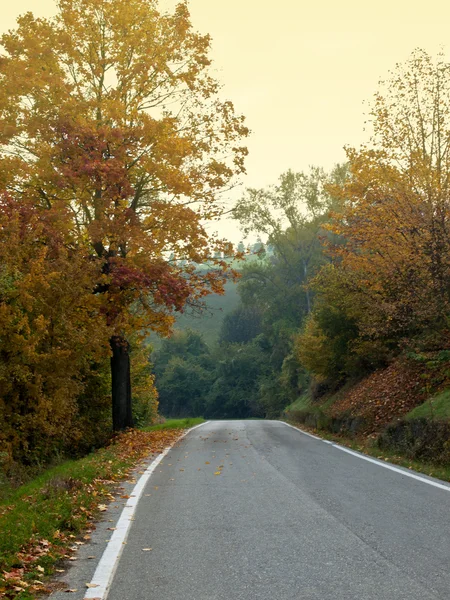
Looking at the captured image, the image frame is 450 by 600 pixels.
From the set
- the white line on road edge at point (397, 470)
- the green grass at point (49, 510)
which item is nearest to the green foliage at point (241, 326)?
the white line on road edge at point (397, 470)

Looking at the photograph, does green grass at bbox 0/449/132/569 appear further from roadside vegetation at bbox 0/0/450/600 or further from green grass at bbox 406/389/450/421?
green grass at bbox 406/389/450/421

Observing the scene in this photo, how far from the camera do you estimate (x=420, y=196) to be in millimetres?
17125

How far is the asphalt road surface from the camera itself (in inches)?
193

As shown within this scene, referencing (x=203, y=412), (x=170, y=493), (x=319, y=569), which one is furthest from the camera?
(x=203, y=412)

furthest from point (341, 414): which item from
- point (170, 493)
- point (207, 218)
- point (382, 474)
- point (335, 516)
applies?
point (335, 516)

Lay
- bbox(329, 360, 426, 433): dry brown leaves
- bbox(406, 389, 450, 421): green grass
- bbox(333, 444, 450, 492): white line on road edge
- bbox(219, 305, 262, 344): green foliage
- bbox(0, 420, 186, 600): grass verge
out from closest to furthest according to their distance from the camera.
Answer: bbox(0, 420, 186, 600): grass verge → bbox(333, 444, 450, 492): white line on road edge → bbox(406, 389, 450, 421): green grass → bbox(329, 360, 426, 433): dry brown leaves → bbox(219, 305, 262, 344): green foliage

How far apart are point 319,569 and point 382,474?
589 cm

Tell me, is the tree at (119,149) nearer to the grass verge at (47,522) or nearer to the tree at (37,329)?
the tree at (37,329)

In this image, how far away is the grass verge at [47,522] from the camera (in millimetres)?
5391

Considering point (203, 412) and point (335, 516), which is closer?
point (335, 516)

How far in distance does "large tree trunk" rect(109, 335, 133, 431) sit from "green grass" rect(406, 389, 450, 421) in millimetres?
9267

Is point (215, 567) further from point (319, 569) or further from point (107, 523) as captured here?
point (107, 523)

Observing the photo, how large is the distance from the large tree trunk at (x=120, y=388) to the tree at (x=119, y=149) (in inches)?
1.3

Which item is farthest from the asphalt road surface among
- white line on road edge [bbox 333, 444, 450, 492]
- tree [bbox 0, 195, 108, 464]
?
tree [bbox 0, 195, 108, 464]
